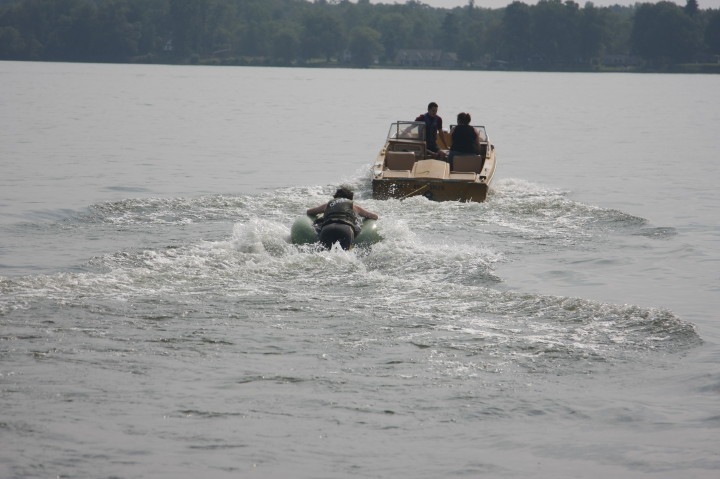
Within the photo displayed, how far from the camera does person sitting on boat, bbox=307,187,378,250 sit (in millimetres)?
12625

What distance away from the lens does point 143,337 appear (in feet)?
28.9

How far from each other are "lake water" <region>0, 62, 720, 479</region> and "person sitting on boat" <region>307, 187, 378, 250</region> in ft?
1.01

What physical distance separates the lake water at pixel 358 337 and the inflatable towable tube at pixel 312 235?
9.4 inches

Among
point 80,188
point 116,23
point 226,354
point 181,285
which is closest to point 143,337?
point 226,354

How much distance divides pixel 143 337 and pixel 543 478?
3.99 m

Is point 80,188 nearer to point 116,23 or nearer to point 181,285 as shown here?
point 181,285

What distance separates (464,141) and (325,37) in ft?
499

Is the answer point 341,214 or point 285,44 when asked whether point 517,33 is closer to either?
point 285,44

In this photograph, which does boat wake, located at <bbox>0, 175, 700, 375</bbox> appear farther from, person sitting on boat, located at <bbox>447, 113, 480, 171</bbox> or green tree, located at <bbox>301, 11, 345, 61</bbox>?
green tree, located at <bbox>301, 11, 345, 61</bbox>

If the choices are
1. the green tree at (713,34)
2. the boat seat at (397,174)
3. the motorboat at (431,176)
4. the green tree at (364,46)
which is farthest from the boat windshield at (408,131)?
the green tree at (364,46)

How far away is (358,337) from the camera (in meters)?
9.12

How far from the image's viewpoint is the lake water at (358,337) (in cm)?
673

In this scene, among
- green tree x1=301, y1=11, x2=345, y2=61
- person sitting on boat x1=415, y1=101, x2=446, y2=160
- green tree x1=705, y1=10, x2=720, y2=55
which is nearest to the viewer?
person sitting on boat x1=415, y1=101, x2=446, y2=160

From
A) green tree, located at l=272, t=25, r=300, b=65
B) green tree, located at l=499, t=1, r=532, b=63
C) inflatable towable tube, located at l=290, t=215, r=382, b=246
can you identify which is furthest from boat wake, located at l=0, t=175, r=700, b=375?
green tree, located at l=272, t=25, r=300, b=65
